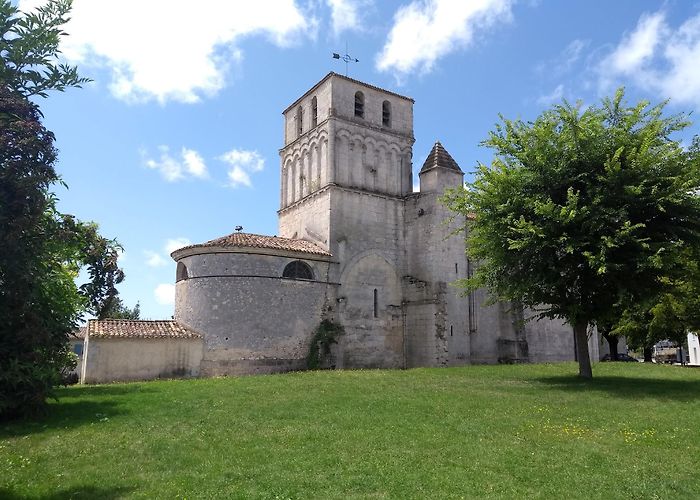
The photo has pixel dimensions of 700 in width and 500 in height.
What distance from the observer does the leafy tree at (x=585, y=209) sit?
16.2 metres

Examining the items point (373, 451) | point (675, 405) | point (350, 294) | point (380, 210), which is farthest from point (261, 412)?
point (380, 210)

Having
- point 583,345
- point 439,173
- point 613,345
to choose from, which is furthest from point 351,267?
point 613,345

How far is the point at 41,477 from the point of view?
8.51 m

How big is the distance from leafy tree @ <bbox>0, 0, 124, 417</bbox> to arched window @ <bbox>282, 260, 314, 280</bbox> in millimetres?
12727

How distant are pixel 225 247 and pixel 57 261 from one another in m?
9.92

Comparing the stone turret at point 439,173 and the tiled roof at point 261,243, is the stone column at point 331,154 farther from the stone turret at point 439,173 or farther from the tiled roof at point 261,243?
the stone turret at point 439,173

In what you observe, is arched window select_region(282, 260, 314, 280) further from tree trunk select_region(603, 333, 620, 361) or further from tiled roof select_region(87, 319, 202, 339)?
tree trunk select_region(603, 333, 620, 361)

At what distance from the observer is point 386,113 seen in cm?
3180

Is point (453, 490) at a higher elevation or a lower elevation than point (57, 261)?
lower

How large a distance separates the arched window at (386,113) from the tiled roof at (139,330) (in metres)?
15.8

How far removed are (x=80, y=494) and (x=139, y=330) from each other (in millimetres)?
16793

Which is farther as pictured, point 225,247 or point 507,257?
point 225,247

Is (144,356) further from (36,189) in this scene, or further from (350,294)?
(36,189)

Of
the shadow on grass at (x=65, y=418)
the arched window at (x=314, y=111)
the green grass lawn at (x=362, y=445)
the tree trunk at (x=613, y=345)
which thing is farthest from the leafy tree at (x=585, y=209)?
the tree trunk at (x=613, y=345)
